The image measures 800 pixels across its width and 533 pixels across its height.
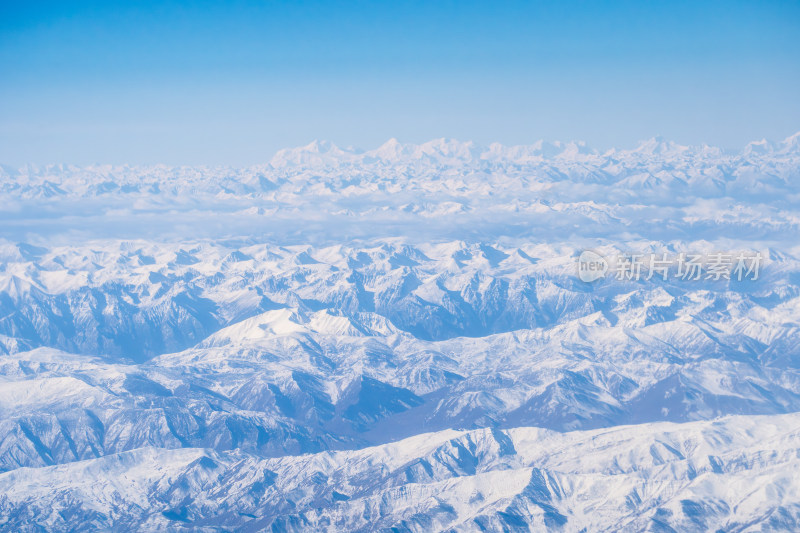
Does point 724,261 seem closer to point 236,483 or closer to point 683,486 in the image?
point 683,486

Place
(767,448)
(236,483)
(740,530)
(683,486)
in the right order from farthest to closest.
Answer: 1. (236,483)
2. (767,448)
3. (683,486)
4. (740,530)

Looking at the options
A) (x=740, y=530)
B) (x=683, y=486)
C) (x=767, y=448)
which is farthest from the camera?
(x=767, y=448)

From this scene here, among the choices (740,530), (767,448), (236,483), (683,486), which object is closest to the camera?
(740,530)

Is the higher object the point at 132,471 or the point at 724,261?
the point at 724,261

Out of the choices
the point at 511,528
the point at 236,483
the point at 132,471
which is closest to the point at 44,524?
the point at 132,471

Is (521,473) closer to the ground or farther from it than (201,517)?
farther from it

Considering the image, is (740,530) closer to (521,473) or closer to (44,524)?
(521,473)

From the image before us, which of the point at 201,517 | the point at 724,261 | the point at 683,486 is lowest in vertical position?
the point at 201,517

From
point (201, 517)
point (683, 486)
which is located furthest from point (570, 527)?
point (201, 517)

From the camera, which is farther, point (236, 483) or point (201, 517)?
point (236, 483)
